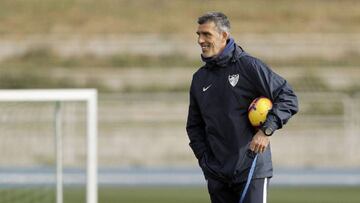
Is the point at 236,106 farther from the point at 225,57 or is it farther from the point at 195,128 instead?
the point at 195,128

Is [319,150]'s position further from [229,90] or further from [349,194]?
[229,90]

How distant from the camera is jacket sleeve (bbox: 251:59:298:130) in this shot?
5699 mm

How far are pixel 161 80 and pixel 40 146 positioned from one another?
26.8 feet

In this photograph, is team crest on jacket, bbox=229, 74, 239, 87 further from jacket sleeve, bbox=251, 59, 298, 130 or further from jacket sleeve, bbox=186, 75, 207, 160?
jacket sleeve, bbox=186, 75, 207, 160

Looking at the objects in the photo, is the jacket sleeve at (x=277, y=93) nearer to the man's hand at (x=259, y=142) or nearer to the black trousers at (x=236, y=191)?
the man's hand at (x=259, y=142)

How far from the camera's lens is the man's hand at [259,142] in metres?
5.64

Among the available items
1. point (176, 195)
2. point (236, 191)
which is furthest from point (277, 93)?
point (176, 195)

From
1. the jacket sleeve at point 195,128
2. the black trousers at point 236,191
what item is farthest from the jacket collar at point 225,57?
the black trousers at point 236,191

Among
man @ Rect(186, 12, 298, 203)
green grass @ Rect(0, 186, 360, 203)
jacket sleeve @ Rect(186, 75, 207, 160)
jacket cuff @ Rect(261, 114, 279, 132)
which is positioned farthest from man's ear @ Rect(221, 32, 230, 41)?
green grass @ Rect(0, 186, 360, 203)

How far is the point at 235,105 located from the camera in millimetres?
5793

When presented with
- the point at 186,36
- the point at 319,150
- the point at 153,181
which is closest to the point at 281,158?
the point at 319,150

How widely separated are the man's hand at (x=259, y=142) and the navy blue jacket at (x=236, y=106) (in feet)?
0.28

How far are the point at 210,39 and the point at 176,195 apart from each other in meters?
8.48

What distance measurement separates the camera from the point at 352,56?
26.2 meters
